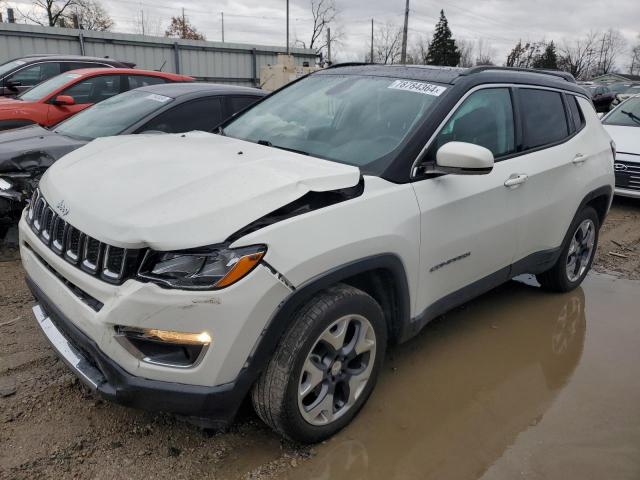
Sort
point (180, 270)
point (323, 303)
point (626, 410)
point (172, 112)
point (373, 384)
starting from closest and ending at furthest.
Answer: point (180, 270) < point (323, 303) < point (373, 384) < point (626, 410) < point (172, 112)

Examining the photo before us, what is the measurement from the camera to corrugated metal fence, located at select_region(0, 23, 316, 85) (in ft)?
56.2

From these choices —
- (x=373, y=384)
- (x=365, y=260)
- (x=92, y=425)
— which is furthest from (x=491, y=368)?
(x=92, y=425)

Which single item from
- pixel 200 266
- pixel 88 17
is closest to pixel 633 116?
pixel 200 266

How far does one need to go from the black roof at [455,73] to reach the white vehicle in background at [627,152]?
3975 mm

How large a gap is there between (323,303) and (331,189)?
0.52 metres

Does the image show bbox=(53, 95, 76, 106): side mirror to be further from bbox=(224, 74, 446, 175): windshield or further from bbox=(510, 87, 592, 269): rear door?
bbox=(510, 87, 592, 269): rear door

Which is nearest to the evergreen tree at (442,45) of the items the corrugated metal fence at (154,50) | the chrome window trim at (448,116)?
the corrugated metal fence at (154,50)

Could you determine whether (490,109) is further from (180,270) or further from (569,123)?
(180,270)

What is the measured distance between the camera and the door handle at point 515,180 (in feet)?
10.9

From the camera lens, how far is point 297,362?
2236 millimetres

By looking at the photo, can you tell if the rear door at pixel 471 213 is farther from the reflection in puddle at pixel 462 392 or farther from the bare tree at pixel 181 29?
the bare tree at pixel 181 29

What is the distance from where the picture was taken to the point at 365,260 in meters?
2.45

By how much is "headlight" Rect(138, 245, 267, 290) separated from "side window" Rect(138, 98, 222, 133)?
321 cm

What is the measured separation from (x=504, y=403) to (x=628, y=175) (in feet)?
19.1
